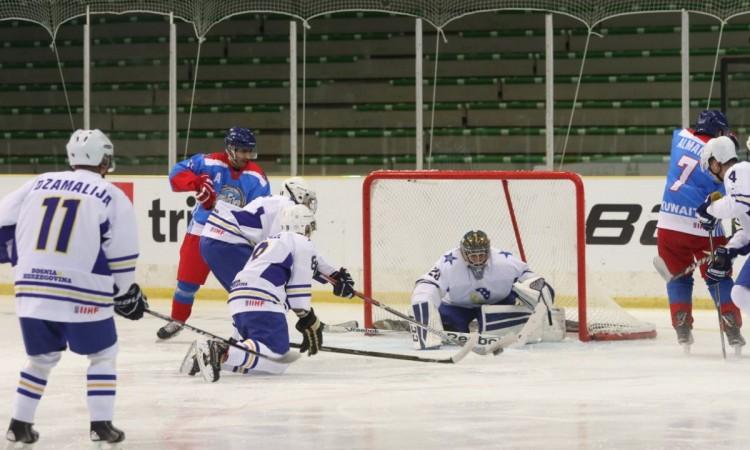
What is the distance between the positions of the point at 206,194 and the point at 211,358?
1569 mm

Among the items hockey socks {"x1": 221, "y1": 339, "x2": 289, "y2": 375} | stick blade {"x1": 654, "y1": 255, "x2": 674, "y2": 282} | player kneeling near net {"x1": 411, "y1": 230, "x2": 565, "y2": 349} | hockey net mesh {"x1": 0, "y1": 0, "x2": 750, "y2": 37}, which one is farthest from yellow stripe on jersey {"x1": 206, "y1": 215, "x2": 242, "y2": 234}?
hockey net mesh {"x1": 0, "y1": 0, "x2": 750, "y2": 37}

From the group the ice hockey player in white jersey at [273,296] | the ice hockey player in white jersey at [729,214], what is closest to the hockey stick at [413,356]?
the ice hockey player in white jersey at [273,296]

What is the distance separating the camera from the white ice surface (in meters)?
4.24

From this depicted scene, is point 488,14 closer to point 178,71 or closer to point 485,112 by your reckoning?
point 485,112

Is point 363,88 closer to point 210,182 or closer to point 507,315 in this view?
point 210,182

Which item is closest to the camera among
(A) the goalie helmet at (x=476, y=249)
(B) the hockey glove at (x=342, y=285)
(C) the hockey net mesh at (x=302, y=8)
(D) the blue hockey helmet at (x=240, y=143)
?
(B) the hockey glove at (x=342, y=285)

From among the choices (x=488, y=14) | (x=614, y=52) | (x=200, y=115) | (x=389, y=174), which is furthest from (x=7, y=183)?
(x=614, y=52)

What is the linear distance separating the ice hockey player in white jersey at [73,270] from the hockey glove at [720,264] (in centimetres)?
335

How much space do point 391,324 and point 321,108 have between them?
4.10 m

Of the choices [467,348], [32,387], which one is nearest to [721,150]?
[467,348]

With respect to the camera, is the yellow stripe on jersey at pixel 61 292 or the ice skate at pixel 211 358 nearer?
the yellow stripe on jersey at pixel 61 292

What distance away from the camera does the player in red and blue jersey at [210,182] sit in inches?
278

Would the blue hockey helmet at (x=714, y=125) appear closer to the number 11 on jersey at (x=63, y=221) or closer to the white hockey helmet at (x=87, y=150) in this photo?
the white hockey helmet at (x=87, y=150)

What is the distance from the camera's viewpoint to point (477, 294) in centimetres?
687
